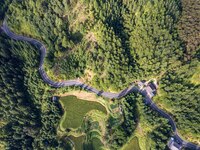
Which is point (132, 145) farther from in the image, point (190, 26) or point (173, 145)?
point (190, 26)

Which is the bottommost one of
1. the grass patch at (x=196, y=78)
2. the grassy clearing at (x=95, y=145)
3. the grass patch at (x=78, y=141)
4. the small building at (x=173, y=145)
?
the small building at (x=173, y=145)

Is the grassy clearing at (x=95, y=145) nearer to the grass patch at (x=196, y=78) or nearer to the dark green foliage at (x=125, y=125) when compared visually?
the dark green foliage at (x=125, y=125)

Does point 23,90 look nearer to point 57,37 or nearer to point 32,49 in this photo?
point 32,49

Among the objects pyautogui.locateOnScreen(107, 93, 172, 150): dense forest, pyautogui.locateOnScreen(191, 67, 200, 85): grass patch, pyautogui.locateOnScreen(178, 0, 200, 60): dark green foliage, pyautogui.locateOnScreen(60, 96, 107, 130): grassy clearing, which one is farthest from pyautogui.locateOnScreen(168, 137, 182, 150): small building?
pyautogui.locateOnScreen(178, 0, 200, 60): dark green foliage

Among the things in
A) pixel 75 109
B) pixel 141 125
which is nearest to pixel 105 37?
pixel 75 109

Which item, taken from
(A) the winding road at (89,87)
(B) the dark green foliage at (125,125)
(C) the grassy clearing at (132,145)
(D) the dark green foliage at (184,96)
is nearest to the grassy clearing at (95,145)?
(B) the dark green foliage at (125,125)

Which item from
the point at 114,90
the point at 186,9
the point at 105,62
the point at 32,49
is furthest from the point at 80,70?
the point at 186,9
